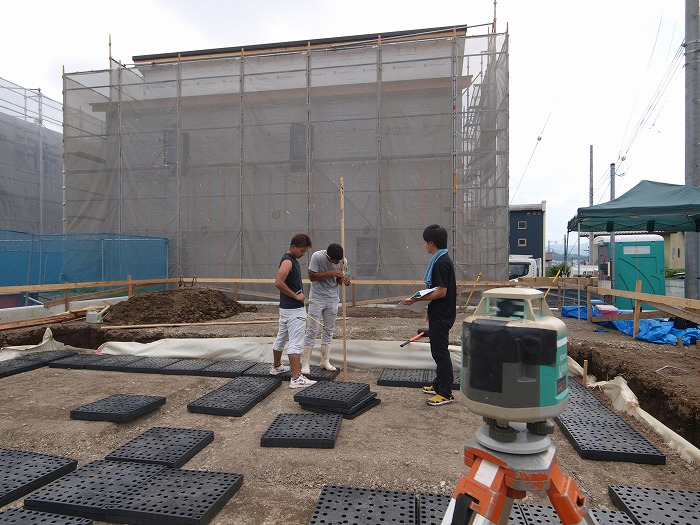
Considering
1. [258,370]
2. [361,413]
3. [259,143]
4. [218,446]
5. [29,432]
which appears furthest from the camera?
[259,143]

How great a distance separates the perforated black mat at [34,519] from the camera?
227 cm

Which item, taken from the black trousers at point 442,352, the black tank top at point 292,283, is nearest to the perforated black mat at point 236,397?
the black tank top at point 292,283

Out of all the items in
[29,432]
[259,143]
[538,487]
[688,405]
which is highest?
[259,143]

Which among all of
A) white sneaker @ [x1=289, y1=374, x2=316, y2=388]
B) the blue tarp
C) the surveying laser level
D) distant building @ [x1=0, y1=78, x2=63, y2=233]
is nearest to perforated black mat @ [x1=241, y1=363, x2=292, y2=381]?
white sneaker @ [x1=289, y1=374, x2=316, y2=388]

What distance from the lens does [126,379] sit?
17.5 ft

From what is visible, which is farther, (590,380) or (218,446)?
(590,380)

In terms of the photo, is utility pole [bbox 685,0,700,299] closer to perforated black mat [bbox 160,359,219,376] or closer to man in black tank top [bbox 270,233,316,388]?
man in black tank top [bbox 270,233,316,388]

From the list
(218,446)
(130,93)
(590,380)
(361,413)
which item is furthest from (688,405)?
(130,93)

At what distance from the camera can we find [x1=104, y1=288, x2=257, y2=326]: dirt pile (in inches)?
339

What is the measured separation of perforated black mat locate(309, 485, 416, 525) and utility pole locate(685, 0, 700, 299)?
7461 millimetres

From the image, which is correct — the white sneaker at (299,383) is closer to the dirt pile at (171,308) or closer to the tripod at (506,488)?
the tripod at (506,488)

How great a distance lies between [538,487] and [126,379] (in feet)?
17.2

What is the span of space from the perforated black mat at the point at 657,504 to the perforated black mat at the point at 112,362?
219 inches

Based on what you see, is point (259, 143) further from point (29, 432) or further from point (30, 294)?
point (29, 432)
